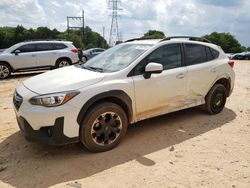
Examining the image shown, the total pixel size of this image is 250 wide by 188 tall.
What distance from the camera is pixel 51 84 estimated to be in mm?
4176

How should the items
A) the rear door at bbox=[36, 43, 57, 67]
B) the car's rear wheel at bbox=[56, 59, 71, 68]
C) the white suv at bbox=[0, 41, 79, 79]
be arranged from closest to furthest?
the white suv at bbox=[0, 41, 79, 79] → the rear door at bbox=[36, 43, 57, 67] → the car's rear wheel at bbox=[56, 59, 71, 68]

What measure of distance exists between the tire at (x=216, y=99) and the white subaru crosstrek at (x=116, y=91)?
21 millimetres

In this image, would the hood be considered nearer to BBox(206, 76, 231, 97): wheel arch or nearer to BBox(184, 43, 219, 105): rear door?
BBox(184, 43, 219, 105): rear door

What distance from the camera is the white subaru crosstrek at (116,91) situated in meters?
3.93

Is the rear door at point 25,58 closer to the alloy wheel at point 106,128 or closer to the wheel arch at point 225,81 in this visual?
the wheel arch at point 225,81

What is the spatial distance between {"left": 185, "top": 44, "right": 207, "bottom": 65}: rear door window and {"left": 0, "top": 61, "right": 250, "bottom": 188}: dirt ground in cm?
121

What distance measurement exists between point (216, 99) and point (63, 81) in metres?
3.44

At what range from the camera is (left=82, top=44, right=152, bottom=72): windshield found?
4.75 metres

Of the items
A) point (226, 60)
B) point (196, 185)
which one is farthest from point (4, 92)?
point (196, 185)

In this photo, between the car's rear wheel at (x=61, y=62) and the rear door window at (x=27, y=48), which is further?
the car's rear wheel at (x=61, y=62)

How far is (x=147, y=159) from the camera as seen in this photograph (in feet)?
13.6

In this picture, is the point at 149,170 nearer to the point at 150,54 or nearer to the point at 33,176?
the point at 33,176

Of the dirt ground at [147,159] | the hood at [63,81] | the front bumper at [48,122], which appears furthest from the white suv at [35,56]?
the front bumper at [48,122]

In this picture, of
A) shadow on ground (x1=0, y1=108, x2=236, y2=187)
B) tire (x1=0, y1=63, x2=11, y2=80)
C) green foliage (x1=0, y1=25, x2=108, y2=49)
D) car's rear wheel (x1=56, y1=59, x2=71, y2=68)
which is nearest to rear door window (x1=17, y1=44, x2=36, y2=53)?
tire (x1=0, y1=63, x2=11, y2=80)
